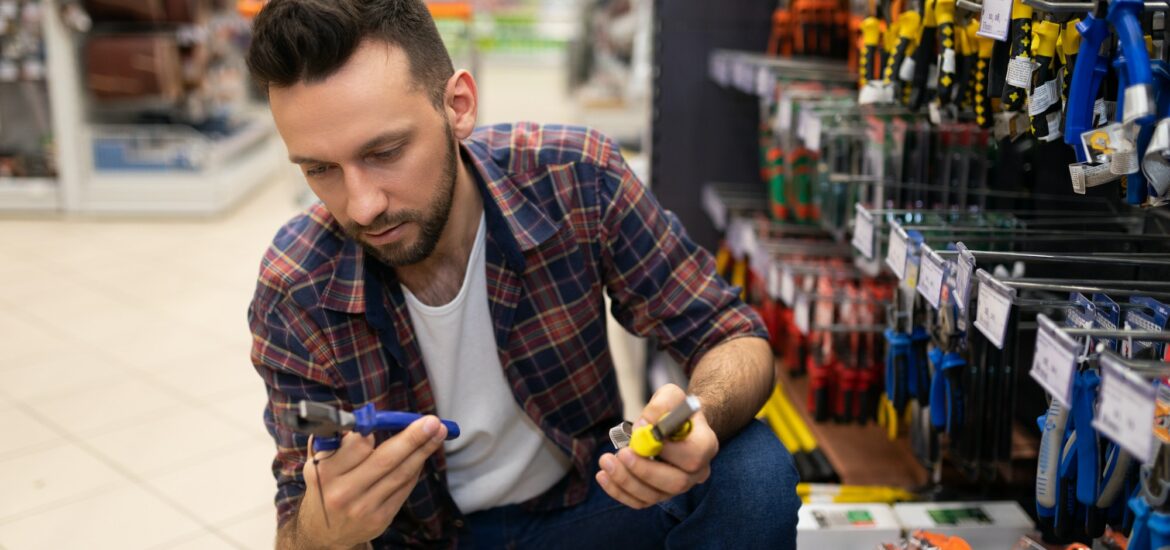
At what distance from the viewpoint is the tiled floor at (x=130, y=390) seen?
267 cm

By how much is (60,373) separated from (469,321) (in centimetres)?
250

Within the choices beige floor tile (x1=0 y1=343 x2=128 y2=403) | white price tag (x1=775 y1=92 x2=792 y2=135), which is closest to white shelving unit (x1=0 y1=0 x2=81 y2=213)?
beige floor tile (x1=0 y1=343 x2=128 y2=403)

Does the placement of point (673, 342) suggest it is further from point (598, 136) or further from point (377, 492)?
point (377, 492)

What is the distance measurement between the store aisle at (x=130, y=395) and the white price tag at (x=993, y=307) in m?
1.83

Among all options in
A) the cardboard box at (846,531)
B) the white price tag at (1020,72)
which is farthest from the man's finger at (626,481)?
the white price tag at (1020,72)

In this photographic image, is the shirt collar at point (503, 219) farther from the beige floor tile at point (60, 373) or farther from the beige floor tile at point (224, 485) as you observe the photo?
the beige floor tile at point (60, 373)

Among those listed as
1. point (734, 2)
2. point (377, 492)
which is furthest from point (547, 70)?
point (377, 492)

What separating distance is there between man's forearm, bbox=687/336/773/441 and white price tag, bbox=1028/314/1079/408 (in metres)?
0.46

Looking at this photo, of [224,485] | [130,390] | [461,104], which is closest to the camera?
[461,104]

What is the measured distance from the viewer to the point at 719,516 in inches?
59.4

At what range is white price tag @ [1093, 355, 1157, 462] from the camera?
0.99m

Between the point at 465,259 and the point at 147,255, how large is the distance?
12.9ft

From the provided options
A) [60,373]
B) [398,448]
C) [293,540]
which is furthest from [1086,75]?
[60,373]

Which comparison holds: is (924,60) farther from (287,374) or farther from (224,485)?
(224,485)
